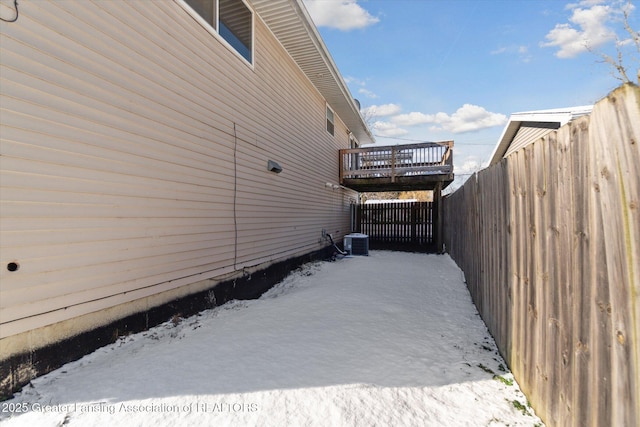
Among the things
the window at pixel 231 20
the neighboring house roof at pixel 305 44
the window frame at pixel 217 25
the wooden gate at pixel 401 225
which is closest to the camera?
the window frame at pixel 217 25

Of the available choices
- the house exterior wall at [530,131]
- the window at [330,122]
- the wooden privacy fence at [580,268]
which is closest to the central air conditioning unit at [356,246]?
the window at [330,122]

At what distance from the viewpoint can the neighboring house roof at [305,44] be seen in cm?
518

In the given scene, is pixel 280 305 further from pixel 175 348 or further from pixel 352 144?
pixel 352 144

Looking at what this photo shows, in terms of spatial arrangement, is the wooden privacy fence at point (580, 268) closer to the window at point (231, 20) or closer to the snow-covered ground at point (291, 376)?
the snow-covered ground at point (291, 376)

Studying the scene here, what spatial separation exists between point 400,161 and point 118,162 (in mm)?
9035

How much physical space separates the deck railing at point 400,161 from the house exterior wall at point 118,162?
5732 mm

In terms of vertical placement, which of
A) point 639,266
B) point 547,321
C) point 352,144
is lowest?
point 547,321

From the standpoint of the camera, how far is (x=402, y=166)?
33.7 feet

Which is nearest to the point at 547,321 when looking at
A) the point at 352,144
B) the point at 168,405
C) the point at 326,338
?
the point at 326,338

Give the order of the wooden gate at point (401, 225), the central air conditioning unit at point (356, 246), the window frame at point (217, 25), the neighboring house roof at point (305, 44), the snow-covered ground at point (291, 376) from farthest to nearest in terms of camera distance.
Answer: the wooden gate at point (401, 225) → the central air conditioning unit at point (356, 246) → the neighboring house roof at point (305, 44) → the window frame at point (217, 25) → the snow-covered ground at point (291, 376)

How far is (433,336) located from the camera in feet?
9.84

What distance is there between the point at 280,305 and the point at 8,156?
3038 millimetres

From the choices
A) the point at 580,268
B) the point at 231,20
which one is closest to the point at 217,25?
the point at 231,20

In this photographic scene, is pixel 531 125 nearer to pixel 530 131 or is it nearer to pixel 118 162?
pixel 530 131
